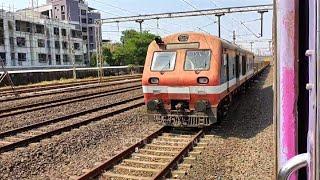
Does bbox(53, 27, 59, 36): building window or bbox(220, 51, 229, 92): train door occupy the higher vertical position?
bbox(53, 27, 59, 36): building window

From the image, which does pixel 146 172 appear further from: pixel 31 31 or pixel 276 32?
pixel 31 31

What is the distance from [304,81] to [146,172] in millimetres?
5256

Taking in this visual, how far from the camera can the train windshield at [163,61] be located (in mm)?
10078

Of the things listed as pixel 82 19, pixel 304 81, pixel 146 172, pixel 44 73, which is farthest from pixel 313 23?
pixel 82 19

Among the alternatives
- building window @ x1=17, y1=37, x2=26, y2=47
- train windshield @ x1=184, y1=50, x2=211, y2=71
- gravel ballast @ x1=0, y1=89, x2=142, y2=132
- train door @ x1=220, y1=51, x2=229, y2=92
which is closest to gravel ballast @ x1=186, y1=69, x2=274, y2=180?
train door @ x1=220, y1=51, x2=229, y2=92

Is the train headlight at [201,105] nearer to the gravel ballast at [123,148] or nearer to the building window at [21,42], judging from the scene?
the gravel ballast at [123,148]

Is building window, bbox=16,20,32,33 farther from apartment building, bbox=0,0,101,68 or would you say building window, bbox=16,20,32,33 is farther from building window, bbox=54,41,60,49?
building window, bbox=54,41,60,49

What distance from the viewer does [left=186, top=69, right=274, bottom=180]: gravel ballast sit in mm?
6672

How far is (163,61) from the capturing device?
10.2 meters

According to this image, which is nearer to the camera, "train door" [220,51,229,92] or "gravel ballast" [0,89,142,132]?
"train door" [220,51,229,92]

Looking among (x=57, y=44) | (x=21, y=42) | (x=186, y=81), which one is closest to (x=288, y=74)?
(x=186, y=81)

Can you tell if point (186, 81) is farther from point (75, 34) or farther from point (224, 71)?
point (75, 34)

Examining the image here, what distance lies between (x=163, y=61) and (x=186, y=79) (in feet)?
3.06

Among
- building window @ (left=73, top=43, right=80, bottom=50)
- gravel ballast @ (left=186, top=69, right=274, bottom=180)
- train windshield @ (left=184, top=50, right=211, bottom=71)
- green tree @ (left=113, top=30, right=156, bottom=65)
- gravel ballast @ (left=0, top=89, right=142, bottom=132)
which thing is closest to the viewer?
gravel ballast @ (left=186, top=69, right=274, bottom=180)
